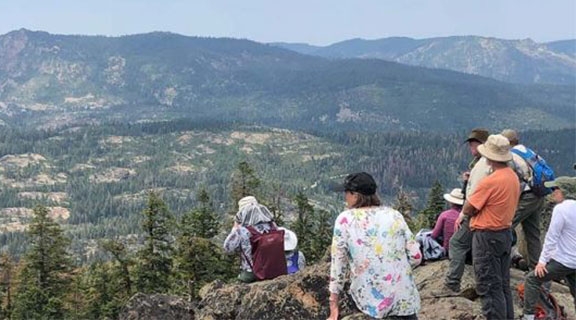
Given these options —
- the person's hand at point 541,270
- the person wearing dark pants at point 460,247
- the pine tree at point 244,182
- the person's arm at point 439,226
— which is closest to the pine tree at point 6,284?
the pine tree at point 244,182

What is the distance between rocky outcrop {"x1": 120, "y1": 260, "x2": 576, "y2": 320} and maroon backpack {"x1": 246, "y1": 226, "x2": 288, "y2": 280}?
46 centimetres

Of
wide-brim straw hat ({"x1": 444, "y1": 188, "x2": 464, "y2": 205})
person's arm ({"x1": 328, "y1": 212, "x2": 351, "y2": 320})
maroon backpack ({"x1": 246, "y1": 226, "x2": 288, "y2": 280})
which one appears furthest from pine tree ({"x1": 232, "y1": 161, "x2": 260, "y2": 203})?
person's arm ({"x1": 328, "y1": 212, "x2": 351, "y2": 320})

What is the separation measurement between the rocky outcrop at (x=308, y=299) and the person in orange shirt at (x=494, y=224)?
23.9 inches

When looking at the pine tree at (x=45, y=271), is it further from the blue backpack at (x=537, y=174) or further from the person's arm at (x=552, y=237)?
the person's arm at (x=552, y=237)

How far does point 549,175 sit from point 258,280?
636 cm

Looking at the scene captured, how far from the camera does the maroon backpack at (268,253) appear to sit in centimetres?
1256

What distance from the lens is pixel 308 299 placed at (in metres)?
11.2

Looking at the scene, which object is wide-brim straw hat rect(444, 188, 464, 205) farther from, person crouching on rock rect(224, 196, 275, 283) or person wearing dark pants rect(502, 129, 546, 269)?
person crouching on rock rect(224, 196, 275, 283)

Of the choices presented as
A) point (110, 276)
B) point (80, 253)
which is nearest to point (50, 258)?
point (110, 276)

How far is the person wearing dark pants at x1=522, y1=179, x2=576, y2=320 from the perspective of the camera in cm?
935

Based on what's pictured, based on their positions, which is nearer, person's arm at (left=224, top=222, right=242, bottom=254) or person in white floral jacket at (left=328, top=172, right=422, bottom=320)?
person in white floral jacket at (left=328, top=172, right=422, bottom=320)

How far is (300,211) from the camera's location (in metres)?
49.8

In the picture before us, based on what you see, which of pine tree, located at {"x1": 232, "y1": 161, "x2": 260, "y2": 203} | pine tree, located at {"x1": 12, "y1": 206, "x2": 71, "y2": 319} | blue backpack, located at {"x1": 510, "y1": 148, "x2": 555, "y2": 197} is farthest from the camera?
pine tree, located at {"x1": 232, "y1": 161, "x2": 260, "y2": 203}

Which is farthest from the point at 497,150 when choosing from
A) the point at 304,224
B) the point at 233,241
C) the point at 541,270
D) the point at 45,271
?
the point at 304,224
